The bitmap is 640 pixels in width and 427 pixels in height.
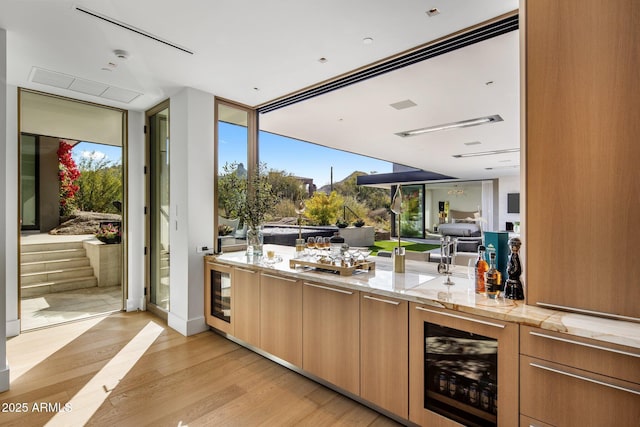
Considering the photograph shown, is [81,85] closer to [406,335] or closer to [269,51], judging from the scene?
[269,51]

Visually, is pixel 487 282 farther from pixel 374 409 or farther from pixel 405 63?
pixel 405 63

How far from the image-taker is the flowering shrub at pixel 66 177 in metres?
5.69

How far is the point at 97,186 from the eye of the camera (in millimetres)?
5879

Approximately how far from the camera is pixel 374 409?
7.06 feet

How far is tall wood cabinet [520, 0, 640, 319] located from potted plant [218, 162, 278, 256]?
249 centimetres

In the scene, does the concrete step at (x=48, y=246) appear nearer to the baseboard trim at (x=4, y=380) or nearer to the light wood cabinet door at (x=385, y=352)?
the baseboard trim at (x=4, y=380)

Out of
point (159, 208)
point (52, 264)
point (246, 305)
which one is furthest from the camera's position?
point (52, 264)

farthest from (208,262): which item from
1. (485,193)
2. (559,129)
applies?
(485,193)

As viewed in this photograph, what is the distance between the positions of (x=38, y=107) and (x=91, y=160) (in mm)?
1746

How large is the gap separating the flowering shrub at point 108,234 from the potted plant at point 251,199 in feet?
10.6

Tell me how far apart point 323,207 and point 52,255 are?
5663mm

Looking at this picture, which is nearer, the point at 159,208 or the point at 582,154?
the point at 582,154

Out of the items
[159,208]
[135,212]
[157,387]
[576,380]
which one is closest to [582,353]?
[576,380]

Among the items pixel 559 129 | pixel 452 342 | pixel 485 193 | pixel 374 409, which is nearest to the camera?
pixel 559 129
